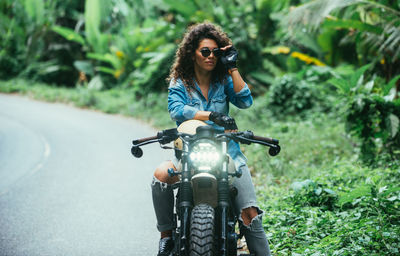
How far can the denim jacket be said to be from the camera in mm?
2854

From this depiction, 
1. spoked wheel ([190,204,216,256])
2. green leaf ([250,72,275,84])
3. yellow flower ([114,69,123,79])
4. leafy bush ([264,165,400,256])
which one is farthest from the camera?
yellow flower ([114,69,123,79])

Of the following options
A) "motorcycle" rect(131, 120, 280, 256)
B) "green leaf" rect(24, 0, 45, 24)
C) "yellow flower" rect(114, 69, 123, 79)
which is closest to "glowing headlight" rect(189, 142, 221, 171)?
"motorcycle" rect(131, 120, 280, 256)

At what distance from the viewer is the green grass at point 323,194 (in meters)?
3.38

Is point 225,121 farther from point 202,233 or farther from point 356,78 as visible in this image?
point 356,78

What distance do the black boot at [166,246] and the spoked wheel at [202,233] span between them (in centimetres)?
74

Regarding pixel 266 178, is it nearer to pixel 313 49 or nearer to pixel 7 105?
pixel 313 49

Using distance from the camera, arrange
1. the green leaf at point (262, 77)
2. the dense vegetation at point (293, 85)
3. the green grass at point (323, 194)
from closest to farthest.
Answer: the green grass at point (323, 194), the dense vegetation at point (293, 85), the green leaf at point (262, 77)

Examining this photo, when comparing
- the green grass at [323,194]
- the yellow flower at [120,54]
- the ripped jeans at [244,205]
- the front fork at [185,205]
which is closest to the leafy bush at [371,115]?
the green grass at [323,194]

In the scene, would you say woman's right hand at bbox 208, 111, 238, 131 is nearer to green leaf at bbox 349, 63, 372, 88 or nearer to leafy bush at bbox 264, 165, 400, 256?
leafy bush at bbox 264, 165, 400, 256

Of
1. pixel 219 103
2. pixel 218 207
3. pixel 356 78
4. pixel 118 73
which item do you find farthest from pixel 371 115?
pixel 118 73

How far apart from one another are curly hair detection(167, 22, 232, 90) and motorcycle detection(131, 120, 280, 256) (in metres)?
0.67

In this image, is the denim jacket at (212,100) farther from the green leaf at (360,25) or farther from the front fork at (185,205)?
the green leaf at (360,25)

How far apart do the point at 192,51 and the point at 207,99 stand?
41 cm

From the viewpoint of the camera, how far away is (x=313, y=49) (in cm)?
1201
